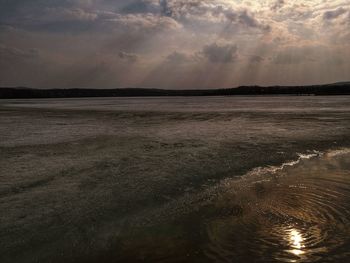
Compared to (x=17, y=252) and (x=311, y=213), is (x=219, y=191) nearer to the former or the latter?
(x=311, y=213)

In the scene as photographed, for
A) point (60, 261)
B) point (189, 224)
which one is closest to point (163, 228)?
point (189, 224)

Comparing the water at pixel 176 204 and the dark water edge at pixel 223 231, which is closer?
the dark water edge at pixel 223 231

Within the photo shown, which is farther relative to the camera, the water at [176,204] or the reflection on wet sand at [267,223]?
the water at [176,204]

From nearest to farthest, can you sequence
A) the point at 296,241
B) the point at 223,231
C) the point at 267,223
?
the point at 296,241
the point at 223,231
the point at 267,223

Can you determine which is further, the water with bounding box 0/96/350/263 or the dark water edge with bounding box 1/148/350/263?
the water with bounding box 0/96/350/263

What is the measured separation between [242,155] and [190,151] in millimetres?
1929

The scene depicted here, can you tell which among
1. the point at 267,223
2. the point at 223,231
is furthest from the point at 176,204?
the point at 267,223

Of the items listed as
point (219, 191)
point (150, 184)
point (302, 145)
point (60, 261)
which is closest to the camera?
point (60, 261)

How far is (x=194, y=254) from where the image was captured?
16.6 feet

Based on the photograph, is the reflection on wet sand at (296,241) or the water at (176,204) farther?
the water at (176,204)

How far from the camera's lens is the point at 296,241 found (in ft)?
17.4

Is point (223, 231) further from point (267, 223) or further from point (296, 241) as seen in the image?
point (296, 241)

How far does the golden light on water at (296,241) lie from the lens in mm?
4977

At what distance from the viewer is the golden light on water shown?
16.3ft
